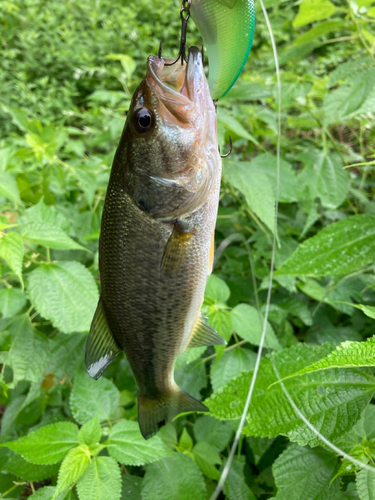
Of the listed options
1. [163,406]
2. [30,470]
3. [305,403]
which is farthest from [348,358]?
[30,470]

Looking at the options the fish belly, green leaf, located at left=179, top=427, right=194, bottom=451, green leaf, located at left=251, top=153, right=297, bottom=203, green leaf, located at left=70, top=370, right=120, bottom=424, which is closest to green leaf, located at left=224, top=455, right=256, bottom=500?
green leaf, located at left=179, top=427, right=194, bottom=451

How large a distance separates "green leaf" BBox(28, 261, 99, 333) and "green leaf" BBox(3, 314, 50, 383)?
16 centimetres

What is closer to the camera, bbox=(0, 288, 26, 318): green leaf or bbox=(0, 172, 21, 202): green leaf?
bbox=(0, 288, 26, 318): green leaf

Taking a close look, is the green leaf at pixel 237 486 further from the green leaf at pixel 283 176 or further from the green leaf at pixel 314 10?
the green leaf at pixel 314 10

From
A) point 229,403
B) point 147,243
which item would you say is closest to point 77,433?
point 229,403

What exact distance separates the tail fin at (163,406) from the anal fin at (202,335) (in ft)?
0.34

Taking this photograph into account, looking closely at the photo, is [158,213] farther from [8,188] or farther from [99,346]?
[8,188]

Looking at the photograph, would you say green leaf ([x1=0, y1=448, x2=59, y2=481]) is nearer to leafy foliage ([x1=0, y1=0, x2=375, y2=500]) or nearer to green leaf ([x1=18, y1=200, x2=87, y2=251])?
leafy foliage ([x1=0, y1=0, x2=375, y2=500])

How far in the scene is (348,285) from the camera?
1.09 metres

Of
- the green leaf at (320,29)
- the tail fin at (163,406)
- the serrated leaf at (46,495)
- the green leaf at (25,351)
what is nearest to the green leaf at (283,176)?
the green leaf at (320,29)

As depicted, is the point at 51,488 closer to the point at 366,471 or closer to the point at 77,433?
the point at 77,433

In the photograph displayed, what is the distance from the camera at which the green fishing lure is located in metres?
0.35

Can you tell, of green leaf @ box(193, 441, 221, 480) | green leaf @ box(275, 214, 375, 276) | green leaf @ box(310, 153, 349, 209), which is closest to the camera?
green leaf @ box(275, 214, 375, 276)

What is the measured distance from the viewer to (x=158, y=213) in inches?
19.4
